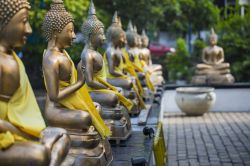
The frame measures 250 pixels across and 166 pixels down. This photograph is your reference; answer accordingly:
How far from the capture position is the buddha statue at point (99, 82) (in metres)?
5.24

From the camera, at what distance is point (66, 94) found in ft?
12.9

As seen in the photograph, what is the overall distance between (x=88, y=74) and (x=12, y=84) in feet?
7.53

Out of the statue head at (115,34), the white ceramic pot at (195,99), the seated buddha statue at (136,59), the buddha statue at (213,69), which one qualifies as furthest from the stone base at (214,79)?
the statue head at (115,34)

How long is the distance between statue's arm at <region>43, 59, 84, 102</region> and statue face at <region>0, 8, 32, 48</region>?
0.88 meters

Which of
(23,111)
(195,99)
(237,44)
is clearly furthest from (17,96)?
(237,44)

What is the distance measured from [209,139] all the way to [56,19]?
550cm

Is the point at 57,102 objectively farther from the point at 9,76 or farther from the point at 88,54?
the point at 88,54

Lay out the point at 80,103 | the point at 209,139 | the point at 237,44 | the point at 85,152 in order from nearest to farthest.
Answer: the point at 85,152
the point at 80,103
the point at 209,139
the point at 237,44

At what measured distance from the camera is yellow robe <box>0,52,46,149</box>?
295 centimetres

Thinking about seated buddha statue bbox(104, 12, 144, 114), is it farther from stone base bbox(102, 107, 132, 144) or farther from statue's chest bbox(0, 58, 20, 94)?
statue's chest bbox(0, 58, 20, 94)

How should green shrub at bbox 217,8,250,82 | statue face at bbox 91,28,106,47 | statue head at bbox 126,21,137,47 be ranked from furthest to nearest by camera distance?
green shrub at bbox 217,8,250,82
statue head at bbox 126,21,137,47
statue face at bbox 91,28,106,47

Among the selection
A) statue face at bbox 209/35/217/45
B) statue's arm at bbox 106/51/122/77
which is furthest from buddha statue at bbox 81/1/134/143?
statue face at bbox 209/35/217/45

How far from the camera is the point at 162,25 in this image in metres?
22.0

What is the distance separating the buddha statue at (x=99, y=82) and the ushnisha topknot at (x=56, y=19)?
1157mm
